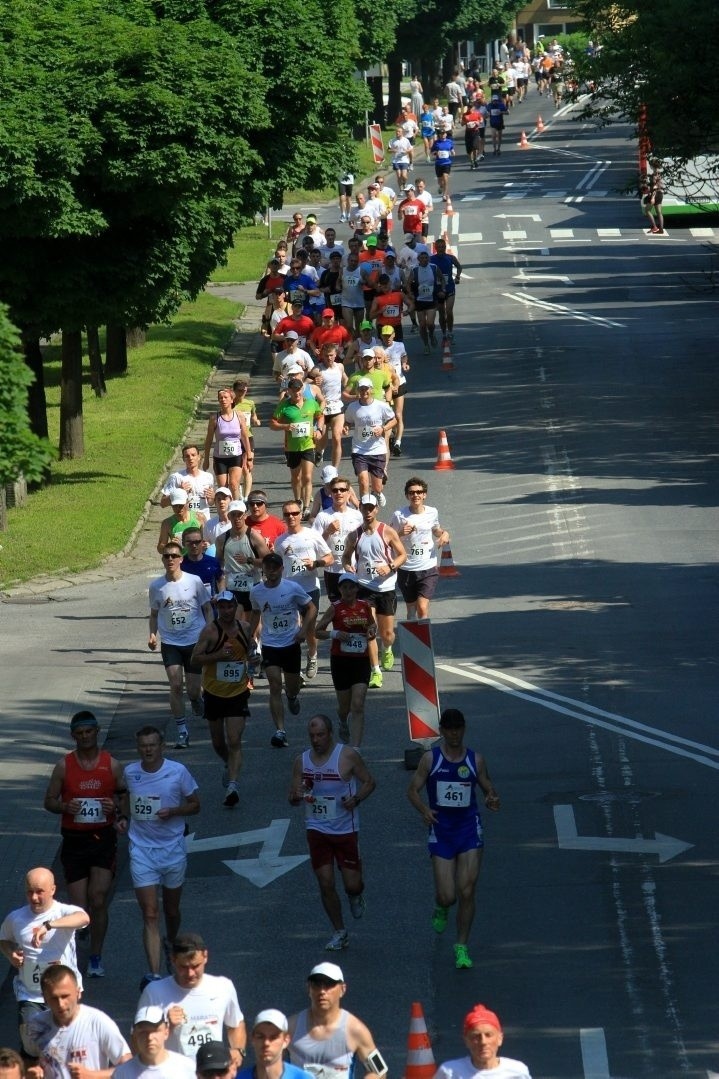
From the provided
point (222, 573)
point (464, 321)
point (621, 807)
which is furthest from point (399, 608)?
point (464, 321)

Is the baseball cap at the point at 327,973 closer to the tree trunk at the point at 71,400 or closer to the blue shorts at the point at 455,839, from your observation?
the blue shorts at the point at 455,839

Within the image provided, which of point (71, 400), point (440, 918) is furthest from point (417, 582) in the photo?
point (71, 400)

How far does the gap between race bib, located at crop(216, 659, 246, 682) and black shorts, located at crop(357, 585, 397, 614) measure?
2871mm

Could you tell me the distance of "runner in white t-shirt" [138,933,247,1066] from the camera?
9281 millimetres

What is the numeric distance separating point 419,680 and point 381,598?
2.54 m

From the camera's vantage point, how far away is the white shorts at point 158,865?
1197 cm

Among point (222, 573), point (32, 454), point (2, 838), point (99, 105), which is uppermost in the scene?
point (99, 105)

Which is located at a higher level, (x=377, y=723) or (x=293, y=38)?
(x=293, y=38)

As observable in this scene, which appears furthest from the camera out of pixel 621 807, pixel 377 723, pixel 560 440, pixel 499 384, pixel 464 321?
pixel 464 321

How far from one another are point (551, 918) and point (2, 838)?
4.44 meters

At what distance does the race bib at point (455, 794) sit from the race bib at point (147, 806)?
1748 mm

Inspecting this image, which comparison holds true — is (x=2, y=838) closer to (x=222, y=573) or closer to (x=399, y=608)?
(x=222, y=573)

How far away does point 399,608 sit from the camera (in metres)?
20.8

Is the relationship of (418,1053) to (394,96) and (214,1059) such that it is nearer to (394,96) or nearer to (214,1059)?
(214,1059)
